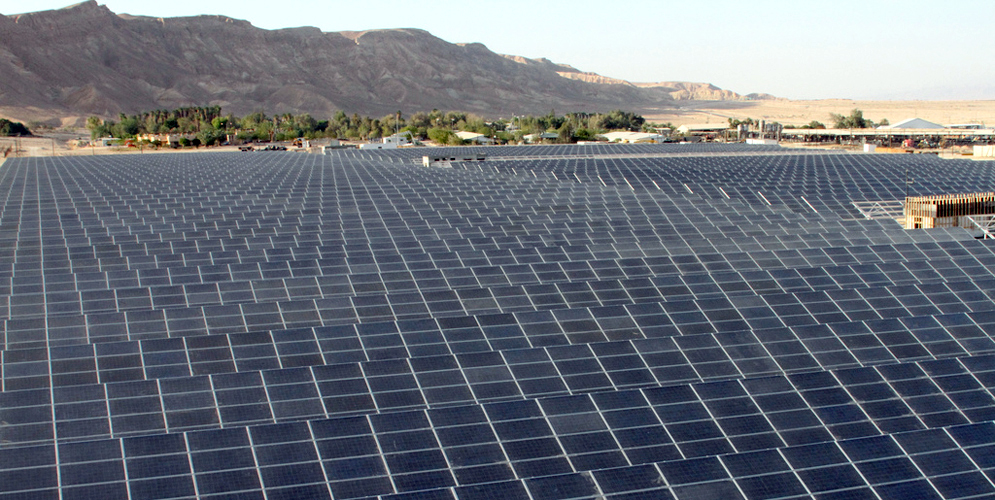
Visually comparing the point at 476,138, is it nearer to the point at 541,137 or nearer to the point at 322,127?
the point at 541,137

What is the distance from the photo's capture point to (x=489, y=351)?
17.0 meters

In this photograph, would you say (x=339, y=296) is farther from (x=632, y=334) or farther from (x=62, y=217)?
(x=62, y=217)

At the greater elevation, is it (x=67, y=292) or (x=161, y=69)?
(x=161, y=69)

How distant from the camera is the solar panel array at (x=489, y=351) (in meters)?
11.1

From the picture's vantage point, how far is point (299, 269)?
23531 millimetres

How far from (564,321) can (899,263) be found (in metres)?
11.7

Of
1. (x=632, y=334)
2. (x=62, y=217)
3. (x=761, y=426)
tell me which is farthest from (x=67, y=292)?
(x=761, y=426)

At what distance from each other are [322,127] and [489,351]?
13330 centimetres

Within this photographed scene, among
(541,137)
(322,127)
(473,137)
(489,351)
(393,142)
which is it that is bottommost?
(489,351)

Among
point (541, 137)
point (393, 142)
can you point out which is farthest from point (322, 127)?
point (393, 142)

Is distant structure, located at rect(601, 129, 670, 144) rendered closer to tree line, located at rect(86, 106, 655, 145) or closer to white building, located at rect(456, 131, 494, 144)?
tree line, located at rect(86, 106, 655, 145)

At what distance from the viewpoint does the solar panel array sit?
11.1m

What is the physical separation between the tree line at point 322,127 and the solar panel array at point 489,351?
3289 inches

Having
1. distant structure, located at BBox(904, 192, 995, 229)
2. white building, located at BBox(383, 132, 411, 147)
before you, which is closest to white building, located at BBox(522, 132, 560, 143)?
white building, located at BBox(383, 132, 411, 147)
